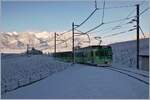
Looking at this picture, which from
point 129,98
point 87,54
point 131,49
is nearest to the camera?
point 129,98

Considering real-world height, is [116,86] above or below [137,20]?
below

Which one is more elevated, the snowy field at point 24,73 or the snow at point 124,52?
the snow at point 124,52

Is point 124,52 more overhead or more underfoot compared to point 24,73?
more overhead

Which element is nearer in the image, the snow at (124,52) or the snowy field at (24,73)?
the snowy field at (24,73)

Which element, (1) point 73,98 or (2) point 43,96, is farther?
(2) point 43,96

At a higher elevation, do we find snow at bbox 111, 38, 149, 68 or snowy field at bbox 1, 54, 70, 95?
snow at bbox 111, 38, 149, 68

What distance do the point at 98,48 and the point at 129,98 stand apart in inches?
860

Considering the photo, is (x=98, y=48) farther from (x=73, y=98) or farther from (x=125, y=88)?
(x=73, y=98)

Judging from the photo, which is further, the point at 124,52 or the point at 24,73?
the point at 124,52

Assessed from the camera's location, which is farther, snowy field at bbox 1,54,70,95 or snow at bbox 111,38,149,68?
snow at bbox 111,38,149,68

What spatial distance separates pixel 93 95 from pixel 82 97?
0.59 m

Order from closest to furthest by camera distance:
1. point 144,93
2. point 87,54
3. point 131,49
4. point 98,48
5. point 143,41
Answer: point 144,93, point 98,48, point 87,54, point 143,41, point 131,49

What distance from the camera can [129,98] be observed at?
1264 centimetres

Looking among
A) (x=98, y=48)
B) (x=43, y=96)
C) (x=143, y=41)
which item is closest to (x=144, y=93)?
(x=43, y=96)
